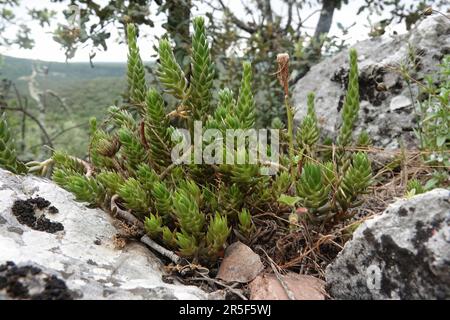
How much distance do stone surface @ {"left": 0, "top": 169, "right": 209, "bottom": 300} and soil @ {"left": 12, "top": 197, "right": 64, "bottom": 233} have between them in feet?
0.06

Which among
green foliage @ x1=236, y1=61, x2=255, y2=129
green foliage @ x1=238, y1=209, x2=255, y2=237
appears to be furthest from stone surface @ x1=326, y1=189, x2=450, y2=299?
green foliage @ x1=236, y1=61, x2=255, y2=129

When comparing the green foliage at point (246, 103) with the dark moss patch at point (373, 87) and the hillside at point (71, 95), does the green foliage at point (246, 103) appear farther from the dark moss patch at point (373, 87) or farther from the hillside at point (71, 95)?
the hillside at point (71, 95)

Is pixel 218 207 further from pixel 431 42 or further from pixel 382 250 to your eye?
pixel 431 42

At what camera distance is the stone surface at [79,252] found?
4.31 ft

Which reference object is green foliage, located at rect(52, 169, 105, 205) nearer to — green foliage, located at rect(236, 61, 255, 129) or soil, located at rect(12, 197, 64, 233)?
soil, located at rect(12, 197, 64, 233)

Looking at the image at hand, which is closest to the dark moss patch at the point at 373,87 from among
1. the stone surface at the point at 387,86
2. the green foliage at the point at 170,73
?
the stone surface at the point at 387,86

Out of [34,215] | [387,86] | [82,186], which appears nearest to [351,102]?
[387,86]

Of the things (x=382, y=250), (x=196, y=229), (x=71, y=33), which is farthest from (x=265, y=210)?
(x=71, y=33)

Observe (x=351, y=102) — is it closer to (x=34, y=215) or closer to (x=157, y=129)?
(x=157, y=129)

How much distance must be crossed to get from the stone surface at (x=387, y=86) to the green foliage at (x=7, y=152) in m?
1.62

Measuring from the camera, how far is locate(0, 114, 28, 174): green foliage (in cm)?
183

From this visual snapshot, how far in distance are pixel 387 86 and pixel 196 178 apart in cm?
184

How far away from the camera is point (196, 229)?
1.58 meters
